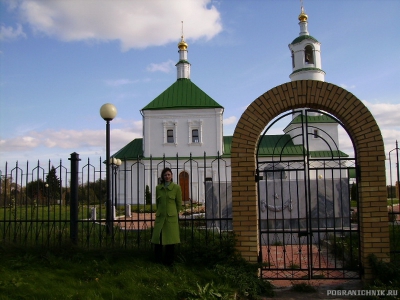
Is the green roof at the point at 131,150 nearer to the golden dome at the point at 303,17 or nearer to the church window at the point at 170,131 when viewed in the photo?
the church window at the point at 170,131

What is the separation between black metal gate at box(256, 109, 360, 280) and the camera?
18.5 ft

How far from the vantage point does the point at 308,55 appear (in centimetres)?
3142

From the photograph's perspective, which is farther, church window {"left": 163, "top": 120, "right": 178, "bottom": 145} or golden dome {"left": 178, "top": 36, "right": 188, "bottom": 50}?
golden dome {"left": 178, "top": 36, "right": 188, "bottom": 50}

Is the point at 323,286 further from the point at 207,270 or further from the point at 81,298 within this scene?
the point at 81,298

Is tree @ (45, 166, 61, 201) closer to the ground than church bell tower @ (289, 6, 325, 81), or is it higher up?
closer to the ground

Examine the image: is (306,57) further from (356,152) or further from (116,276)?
(116,276)

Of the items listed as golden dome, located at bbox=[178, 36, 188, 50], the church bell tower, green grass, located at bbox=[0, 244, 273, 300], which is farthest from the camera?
golden dome, located at bbox=[178, 36, 188, 50]

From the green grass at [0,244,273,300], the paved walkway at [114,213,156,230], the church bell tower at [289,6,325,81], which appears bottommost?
the green grass at [0,244,273,300]

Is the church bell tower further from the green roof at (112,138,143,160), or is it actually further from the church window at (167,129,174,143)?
the green roof at (112,138,143,160)

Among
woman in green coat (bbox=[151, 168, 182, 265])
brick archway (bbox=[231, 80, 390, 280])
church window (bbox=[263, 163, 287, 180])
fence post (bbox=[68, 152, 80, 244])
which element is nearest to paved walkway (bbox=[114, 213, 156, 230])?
woman in green coat (bbox=[151, 168, 182, 265])

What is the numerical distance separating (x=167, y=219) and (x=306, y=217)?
6.86 feet

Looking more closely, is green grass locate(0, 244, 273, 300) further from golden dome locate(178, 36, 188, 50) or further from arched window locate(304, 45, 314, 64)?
golden dome locate(178, 36, 188, 50)

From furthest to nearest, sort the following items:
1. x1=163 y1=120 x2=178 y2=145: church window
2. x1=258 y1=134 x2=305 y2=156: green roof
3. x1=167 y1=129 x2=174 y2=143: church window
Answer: x1=167 y1=129 x2=174 y2=143: church window, x1=163 y1=120 x2=178 y2=145: church window, x1=258 y1=134 x2=305 y2=156: green roof

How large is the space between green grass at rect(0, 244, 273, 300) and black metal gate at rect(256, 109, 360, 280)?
0.76 m
